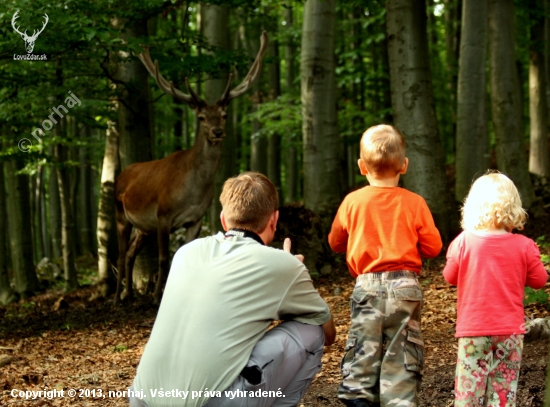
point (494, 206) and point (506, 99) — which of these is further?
point (506, 99)

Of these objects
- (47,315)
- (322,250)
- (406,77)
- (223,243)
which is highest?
(406,77)

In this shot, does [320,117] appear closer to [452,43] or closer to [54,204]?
[54,204]

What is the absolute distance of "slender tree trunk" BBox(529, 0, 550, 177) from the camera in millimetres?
14297

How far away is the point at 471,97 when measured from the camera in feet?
36.8

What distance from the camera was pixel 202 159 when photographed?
9.33 meters

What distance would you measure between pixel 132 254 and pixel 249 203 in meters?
7.21

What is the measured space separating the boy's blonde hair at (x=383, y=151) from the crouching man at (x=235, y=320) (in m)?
0.77

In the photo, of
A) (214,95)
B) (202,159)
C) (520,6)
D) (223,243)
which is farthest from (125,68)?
(520,6)

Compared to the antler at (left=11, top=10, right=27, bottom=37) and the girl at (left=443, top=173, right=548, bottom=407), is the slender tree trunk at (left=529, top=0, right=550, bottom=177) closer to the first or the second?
the antler at (left=11, top=10, right=27, bottom=37)

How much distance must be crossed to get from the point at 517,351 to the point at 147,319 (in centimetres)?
560

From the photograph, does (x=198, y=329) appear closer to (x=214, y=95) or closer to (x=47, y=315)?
(x=47, y=315)

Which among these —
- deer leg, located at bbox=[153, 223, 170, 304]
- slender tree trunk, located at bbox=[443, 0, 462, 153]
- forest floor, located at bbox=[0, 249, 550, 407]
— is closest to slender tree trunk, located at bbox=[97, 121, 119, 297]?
forest floor, located at bbox=[0, 249, 550, 407]

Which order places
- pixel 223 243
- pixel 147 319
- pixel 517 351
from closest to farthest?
pixel 223 243
pixel 517 351
pixel 147 319

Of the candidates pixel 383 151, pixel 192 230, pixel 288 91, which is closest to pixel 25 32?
pixel 192 230
